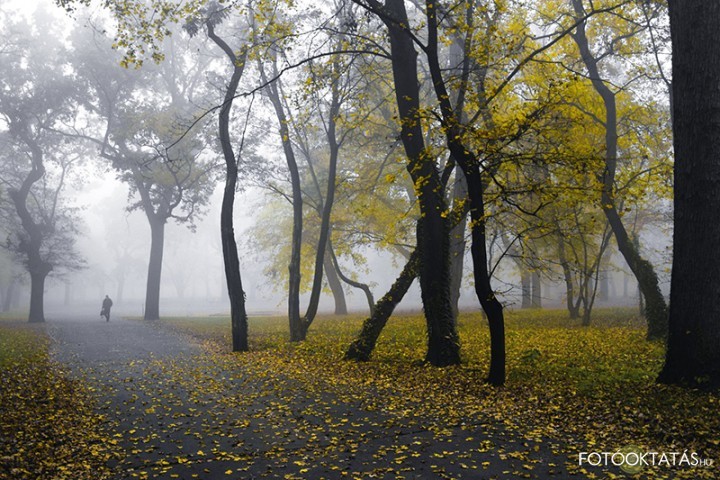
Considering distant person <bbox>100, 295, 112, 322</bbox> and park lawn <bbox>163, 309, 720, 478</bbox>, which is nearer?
park lawn <bbox>163, 309, 720, 478</bbox>

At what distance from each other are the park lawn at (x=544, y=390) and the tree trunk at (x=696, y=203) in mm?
547

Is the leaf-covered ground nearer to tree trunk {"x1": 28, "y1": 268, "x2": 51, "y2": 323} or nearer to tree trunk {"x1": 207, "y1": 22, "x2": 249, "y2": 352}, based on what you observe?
tree trunk {"x1": 207, "y1": 22, "x2": 249, "y2": 352}

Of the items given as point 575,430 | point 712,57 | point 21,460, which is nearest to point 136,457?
point 21,460

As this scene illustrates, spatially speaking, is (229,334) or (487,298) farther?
(229,334)

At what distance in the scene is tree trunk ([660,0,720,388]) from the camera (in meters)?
6.94

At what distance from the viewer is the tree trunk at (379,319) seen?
11.4 metres

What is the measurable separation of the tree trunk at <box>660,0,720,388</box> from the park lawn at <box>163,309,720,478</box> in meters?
0.55

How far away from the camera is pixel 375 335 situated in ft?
38.6

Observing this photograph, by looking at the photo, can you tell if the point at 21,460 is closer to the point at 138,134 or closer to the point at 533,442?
the point at 533,442

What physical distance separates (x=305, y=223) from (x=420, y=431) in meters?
22.2

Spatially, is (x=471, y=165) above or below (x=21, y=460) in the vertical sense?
above

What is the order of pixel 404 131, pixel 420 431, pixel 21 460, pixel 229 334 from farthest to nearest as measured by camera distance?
pixel 229 334 → pixel 404 131 → pixel 420 431 → pixel 21 460

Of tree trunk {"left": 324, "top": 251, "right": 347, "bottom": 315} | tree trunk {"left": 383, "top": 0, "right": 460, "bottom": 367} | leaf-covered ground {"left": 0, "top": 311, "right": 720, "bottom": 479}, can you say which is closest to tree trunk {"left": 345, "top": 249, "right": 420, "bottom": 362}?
leaf-covered ground {"left": 0, "top": 311, "right": 720, "bottom": 479}

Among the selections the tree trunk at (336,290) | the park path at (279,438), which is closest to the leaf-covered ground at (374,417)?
the park path at (279,438)
